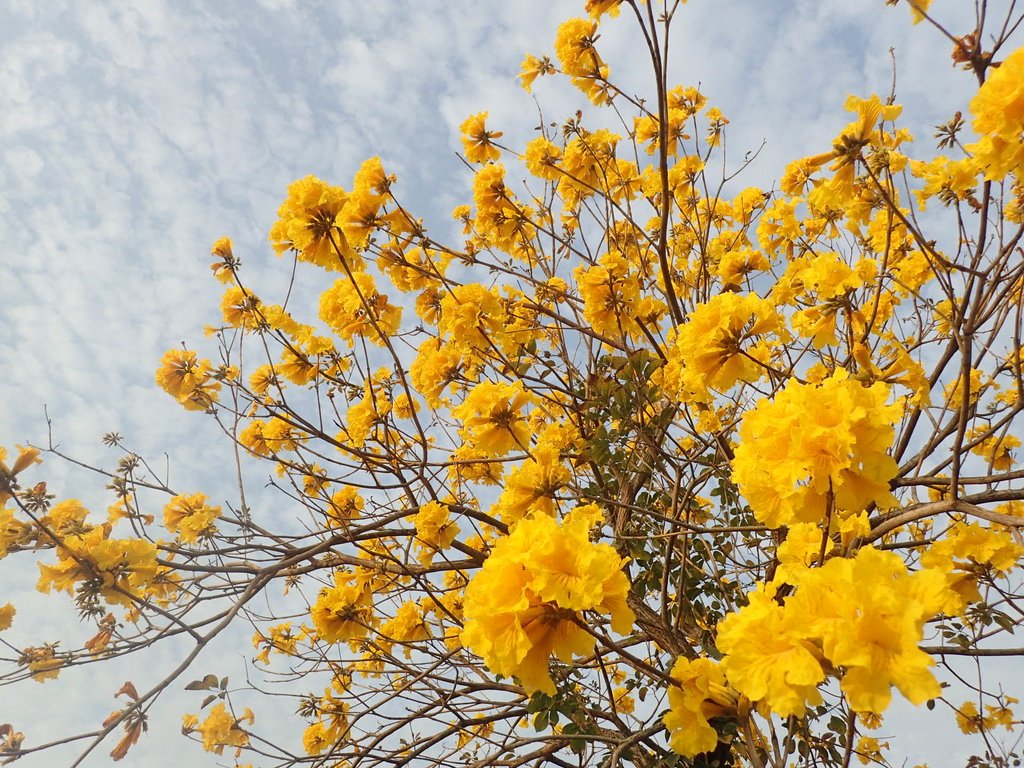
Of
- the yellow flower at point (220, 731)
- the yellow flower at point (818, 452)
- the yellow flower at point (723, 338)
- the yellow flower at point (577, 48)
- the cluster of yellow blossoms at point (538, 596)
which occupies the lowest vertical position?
the cluster of yellow blossoms at point (538, 596)

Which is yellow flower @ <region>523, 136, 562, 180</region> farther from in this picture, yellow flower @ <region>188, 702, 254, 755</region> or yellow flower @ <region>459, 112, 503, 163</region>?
yellow flower @ <region>188, 702, 254, 755</region>

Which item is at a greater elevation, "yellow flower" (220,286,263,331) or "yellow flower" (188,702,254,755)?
"yellow flower" (220,286,263,331)

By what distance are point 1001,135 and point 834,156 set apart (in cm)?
56

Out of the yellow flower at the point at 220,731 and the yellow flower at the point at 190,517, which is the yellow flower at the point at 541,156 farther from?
the yellow flower at the point at 220,731

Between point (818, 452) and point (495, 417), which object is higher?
point (495, 417)

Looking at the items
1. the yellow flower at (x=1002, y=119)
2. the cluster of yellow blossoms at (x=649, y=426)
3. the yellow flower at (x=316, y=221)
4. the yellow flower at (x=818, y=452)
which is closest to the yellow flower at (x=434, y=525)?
the cluster of yellow blossoms at (x=649, y=426)

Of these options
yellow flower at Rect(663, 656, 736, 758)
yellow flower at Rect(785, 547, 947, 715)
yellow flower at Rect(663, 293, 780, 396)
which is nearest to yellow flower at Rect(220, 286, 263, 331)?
Result: yellow flower at Rect(663, 293, 780, 396)

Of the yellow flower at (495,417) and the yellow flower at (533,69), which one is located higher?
the yellow flower at (533,69)

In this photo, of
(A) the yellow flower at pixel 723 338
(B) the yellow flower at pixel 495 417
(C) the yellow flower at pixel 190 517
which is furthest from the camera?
(C) the yellow flower at pixel 190 517

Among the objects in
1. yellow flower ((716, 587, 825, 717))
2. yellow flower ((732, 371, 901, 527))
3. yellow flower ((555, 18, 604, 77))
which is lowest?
yellow flower ((716, 587, 825, 717))

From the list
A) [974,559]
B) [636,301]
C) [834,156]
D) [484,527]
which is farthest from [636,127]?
[974,559]

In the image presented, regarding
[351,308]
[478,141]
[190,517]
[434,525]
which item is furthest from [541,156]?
[190,517]

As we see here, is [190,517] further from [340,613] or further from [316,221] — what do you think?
[316,221]

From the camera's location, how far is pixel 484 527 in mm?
4238
